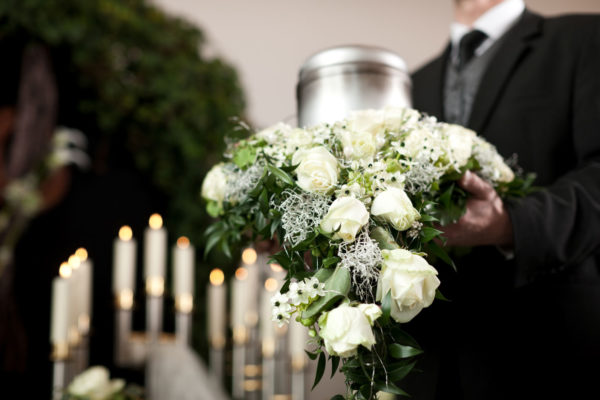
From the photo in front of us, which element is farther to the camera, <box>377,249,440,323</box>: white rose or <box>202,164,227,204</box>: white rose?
<box>202,164,227,204</box>: white rose

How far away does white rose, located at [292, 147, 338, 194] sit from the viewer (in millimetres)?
579

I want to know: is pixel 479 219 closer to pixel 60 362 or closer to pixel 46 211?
pixel 60 362

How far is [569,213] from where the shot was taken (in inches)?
33.4

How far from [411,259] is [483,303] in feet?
1.47

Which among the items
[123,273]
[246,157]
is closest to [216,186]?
[246,157]

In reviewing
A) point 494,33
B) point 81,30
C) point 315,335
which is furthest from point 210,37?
point 315,335

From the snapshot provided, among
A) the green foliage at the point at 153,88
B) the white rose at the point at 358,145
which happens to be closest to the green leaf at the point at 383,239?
the white rose at the point at 358,145

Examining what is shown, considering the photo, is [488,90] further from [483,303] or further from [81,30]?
[81,30]

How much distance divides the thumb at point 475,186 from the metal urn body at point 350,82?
16 cm

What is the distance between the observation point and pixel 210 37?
3.06 meters

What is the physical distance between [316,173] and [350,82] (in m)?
0.24

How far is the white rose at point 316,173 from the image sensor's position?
1.90ft

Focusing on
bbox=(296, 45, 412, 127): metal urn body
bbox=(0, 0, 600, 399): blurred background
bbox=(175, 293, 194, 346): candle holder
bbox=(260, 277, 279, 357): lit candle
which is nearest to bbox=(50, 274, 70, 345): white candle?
bbox=(175, 293, 194, 346): candle holder

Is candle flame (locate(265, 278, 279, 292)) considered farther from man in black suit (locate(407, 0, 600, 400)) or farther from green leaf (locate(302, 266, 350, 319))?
green leaf (locate(302, 266, 350, 319))
